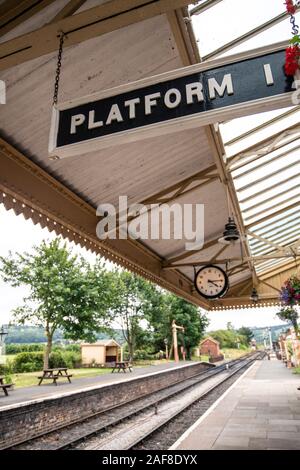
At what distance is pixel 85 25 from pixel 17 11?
75 centimetres

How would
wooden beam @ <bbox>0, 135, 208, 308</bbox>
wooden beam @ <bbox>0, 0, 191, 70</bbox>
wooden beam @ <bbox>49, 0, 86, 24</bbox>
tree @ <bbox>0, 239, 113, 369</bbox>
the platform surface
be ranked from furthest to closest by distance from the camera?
tree @ <bbox>0, 239, 113, 369</bbox> → the platform surface → wooden beam @ <bbox>0, 135, 208, 308</bbox> → wooden beam @ <bbox>49, 0, 86, 24</bbox> → wooden beam @ <bbox>0, 0, 191, 70</bbox>

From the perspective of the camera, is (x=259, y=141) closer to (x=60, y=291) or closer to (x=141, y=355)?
(x=60, y=291)

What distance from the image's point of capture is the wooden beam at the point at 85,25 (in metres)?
1.86

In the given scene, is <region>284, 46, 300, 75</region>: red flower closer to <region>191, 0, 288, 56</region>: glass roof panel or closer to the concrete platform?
<region>191, 0, 288, 56</region>: glass roof panel

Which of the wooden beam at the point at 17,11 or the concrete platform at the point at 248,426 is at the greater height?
the wooden beam at the point at 17,11

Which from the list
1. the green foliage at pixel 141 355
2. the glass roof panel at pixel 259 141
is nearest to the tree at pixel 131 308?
the green foliage at pixel 141 355

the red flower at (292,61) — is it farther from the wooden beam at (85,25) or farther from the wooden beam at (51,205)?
the wooden beam at (51,205)

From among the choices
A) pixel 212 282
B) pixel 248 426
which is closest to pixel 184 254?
pixel 212 282

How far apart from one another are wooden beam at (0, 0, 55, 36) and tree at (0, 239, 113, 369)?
61.1ft

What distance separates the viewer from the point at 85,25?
2.01 m

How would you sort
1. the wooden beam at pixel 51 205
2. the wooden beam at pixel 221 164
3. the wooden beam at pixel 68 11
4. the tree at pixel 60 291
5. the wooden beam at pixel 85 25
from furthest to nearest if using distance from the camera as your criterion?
the tree at pixel 60 291 → the wooden beam at pixel 221 164 → the wooden beam at pixel 51 205 → the wooden beam at pixel 68 11 → the wooden beam at pixel 85 25

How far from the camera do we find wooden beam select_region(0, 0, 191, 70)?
1.86 meters

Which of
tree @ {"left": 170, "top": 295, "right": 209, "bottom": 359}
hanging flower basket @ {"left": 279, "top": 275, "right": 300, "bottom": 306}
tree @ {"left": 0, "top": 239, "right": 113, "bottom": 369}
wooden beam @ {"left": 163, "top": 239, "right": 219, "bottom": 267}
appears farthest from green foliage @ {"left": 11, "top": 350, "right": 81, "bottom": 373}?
hanging flower basket @ {"left": 279, "top": 275, "right": 300, "bottom": 306}

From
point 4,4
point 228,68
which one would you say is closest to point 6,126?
point 4,4
